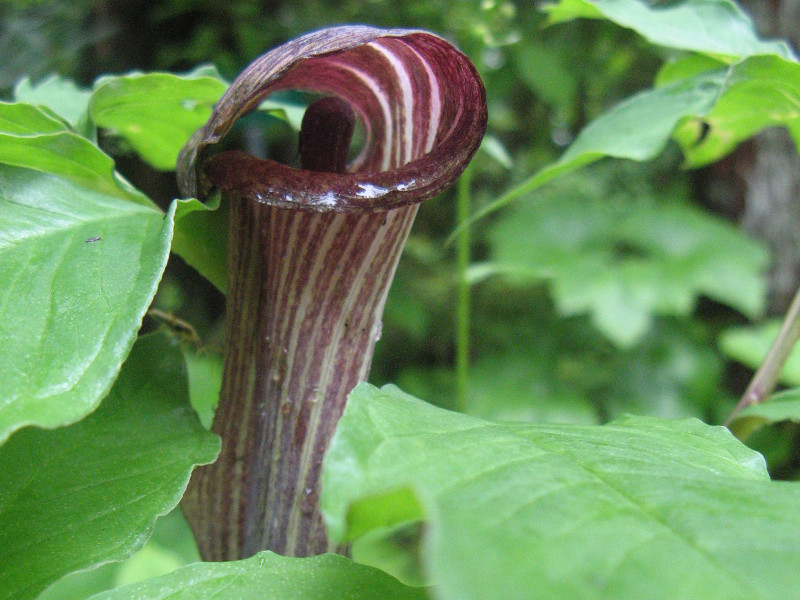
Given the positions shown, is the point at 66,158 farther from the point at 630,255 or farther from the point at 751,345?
the point at 630,255

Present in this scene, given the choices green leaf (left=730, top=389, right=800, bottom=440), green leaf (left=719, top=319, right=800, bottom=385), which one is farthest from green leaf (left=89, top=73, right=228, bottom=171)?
green leaf (left=719, top=319, right=800, bottom=385)

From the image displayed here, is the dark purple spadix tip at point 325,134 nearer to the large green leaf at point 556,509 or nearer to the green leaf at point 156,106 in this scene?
the green leaf at point 156,106

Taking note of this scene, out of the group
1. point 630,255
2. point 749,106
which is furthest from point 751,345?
point 749,106

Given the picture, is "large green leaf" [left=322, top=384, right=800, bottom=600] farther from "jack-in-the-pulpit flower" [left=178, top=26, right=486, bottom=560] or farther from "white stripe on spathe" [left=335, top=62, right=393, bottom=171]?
"white stripe on spathe" [left=335, top=62, right=393, bottom=171]

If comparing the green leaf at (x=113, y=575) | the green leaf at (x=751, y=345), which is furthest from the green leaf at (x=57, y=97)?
the green leaf at (x=751, y=345)

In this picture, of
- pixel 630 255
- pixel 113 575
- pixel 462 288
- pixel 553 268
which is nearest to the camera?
pixel 462 288
